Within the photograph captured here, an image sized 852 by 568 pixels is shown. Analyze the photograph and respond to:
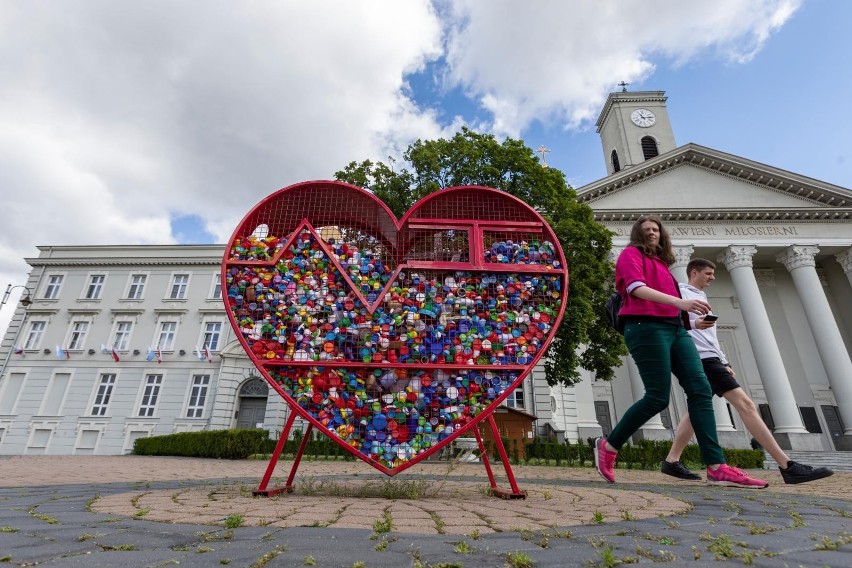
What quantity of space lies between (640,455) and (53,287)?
34.1 m

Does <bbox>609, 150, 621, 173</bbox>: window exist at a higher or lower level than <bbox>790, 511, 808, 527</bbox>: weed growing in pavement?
higher

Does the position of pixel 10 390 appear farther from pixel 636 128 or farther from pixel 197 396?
pixel 636 128

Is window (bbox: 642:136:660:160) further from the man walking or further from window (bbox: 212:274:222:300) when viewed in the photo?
the man walking

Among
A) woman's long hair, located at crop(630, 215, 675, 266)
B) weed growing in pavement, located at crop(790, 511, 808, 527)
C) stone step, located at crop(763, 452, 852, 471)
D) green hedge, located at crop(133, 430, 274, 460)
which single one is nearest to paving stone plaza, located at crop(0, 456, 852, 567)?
weed growing in pavement, located at crop(790, 511, 808, 527)

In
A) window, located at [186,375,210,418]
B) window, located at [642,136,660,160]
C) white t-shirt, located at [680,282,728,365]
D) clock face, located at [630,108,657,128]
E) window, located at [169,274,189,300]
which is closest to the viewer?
white t-shirt, located at [680,282,728,365]

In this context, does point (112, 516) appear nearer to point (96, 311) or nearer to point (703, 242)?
point (703, 242)

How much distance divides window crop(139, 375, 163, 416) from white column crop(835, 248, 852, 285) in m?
39.8

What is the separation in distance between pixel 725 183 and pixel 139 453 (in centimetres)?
3510

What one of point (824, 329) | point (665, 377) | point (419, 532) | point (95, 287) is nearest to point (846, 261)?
point (824, 329)

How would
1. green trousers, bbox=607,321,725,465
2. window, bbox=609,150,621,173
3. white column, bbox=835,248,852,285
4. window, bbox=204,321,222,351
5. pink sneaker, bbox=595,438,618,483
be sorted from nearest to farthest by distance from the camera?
green trousers, bbox=607,321,725,465, pink sneaker, bbox=595,438,618,483, white column, bbox=835,248,852,285, window, bbox=204,321,222,351, window, bbox=609,150,621,173

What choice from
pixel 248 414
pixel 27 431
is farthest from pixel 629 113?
pixel 27 431

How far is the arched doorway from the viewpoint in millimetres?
24188

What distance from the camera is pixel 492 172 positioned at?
49.1ft

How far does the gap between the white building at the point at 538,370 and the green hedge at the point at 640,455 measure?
657 centimetres
